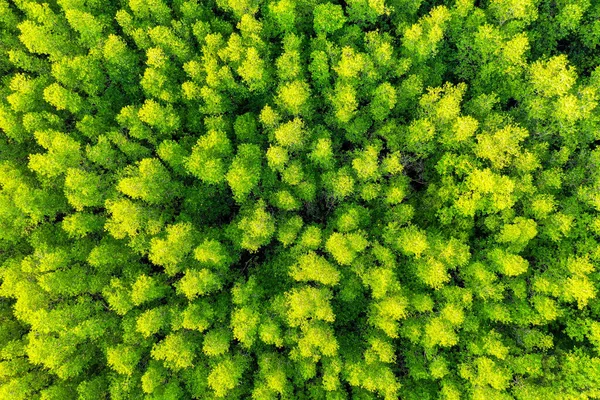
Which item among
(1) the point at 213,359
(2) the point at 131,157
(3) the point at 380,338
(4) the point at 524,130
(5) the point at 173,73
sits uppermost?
(4) the point at 524,130

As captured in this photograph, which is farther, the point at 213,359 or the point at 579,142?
the point at 579,142

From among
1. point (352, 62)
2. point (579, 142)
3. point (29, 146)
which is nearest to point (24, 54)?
point (29, 146)

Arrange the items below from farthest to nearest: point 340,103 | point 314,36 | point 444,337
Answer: point 314,36 → point 340,103 → point 444,337

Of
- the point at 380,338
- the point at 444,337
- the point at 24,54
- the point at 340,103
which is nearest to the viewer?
the point at 444,337

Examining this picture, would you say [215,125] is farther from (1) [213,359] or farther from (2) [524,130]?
(2) [524,130]

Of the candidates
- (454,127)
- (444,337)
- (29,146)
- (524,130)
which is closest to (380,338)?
(444,337)

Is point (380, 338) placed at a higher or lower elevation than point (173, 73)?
lower

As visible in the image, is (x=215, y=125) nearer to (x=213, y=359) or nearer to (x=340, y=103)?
(x=340, y=103)
